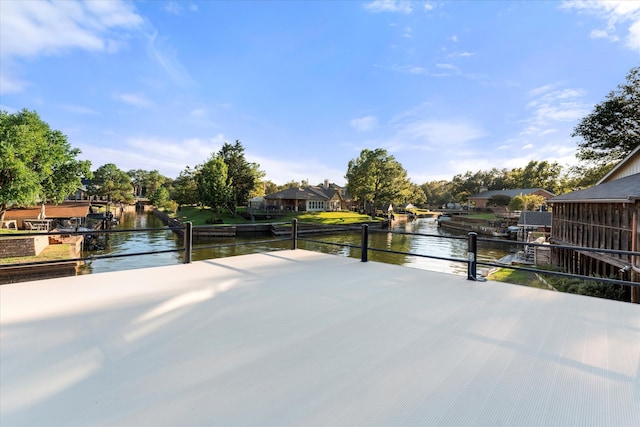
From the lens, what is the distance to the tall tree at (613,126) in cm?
2066

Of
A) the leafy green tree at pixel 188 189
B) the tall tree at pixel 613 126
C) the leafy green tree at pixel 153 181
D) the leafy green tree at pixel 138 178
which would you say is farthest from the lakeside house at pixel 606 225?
the leafy green tree at pixel 138 178

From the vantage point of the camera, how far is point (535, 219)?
1013 inches

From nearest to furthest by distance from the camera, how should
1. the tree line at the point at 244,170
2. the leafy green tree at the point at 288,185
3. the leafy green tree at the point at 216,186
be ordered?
the tree line at the point at 244,170 → the leafy green tree at the point at 216,186 → the leafy green tree at the point at 288,185

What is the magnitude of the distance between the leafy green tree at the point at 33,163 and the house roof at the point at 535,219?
3402cm

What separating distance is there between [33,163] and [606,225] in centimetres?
2796

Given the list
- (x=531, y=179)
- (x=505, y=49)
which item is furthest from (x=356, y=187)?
(x=531, y=179)

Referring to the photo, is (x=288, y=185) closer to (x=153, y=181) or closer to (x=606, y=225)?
(x=153, y=181)

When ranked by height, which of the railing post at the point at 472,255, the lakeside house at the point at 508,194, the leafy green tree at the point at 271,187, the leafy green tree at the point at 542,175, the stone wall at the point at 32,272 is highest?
the leafy green tree at the point at 542,175

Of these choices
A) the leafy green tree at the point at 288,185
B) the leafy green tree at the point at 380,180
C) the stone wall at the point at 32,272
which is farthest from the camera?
the leafy green tree at the point at 288,185

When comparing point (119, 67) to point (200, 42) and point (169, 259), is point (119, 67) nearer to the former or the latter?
point (200, 42)

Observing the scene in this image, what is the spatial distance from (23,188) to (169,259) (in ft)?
26.7

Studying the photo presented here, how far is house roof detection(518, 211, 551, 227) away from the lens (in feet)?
81.2

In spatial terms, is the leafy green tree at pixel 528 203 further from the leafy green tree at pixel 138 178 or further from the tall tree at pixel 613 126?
the leafy green tree at pixel 138 178

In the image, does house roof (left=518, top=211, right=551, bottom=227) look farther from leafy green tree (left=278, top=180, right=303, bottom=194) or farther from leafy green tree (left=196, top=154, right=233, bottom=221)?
leafy green tree (left=278, top=180, right=303, bottom=194)
